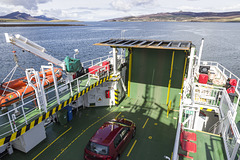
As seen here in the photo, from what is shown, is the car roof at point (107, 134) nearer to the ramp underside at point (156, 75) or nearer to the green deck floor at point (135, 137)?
the green deck floor at point (135, 137)

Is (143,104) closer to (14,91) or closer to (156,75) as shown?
(156,75)

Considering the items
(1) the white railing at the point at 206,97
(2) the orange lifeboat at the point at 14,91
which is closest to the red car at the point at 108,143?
(2) the orange lifeboat at the point at 14,91

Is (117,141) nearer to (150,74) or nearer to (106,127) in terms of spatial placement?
(106,127)

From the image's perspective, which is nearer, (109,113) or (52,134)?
(52,134)

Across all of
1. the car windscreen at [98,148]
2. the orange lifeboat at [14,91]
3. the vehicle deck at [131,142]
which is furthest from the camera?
the vehicle deck at [131,142]

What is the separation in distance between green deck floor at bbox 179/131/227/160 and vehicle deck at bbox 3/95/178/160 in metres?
2.09

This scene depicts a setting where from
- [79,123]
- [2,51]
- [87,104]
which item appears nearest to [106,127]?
[79,123]

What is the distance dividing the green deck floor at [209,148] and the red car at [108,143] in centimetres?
316

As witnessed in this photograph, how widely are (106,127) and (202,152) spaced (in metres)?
5.04

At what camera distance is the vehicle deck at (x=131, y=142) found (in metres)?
9.68

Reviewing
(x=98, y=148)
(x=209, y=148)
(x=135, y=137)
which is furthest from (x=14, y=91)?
(x=209, y=148)

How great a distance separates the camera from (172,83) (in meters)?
14.8

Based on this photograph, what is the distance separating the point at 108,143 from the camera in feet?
26.8

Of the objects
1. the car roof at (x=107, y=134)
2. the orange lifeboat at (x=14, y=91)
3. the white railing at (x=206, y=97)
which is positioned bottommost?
the car roof at (x=107, y=134)
